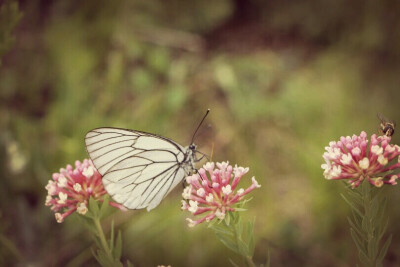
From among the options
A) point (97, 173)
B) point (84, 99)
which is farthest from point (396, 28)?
point (97, 173)

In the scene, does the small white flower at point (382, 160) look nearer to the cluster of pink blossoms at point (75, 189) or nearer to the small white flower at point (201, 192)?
the small white flower at point (201, 192)

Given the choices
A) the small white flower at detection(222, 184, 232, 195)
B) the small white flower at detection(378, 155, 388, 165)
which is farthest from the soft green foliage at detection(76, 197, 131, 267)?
the small white flower at detection(378, 155, 388, 165)

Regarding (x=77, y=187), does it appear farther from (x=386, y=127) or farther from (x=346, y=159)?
(x=386, y=127)

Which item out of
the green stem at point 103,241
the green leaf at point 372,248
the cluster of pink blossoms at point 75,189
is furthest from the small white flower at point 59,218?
the green leaf at point 372,248

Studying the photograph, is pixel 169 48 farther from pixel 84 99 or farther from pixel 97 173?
pixel 97 173

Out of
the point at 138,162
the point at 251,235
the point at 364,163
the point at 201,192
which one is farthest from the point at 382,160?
the point at 138,162

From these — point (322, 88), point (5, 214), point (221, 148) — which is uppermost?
point (322, 88)

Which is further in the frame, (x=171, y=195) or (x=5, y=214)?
(x=171, y=195)
